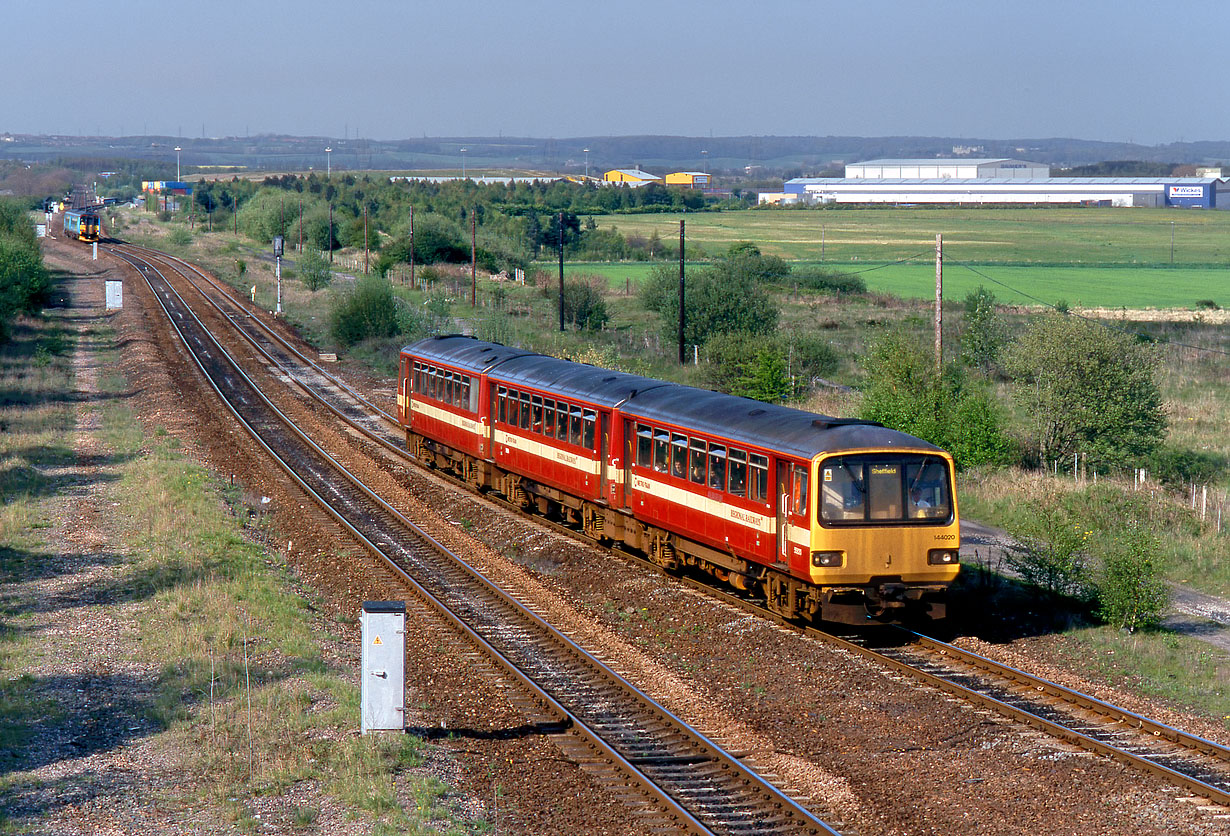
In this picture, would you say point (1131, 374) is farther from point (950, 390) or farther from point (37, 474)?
point (37, 474)

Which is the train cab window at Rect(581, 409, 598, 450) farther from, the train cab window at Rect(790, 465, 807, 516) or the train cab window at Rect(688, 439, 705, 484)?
the train cab window at Rect(790, 465, 807, 516)

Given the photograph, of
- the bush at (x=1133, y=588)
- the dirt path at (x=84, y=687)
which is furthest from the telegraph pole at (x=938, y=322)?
the dirt path at (x=84, y=687)

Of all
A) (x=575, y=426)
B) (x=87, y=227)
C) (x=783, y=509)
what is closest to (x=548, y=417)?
(x=575, y=426)

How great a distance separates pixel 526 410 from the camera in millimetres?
25766

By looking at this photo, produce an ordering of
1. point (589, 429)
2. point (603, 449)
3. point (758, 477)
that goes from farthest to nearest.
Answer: point (589, 429) < point (603, 449) < point (758, 477)

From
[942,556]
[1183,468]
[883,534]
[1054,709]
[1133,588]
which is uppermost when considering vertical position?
[883,534]

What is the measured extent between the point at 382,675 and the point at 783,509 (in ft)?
21.3

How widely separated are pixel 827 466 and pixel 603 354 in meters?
26.3

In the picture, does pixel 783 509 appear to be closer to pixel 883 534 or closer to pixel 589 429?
pixel 883 534

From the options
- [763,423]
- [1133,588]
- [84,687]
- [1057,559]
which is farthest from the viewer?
[1057,559]

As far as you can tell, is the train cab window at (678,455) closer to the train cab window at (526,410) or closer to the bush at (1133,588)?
the train cab window at (526,410)

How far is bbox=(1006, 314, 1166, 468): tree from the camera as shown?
32.3 meters

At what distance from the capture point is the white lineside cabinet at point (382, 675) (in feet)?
43.5

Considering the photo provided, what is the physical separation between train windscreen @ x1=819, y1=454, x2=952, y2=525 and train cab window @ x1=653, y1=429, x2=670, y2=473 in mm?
4401
